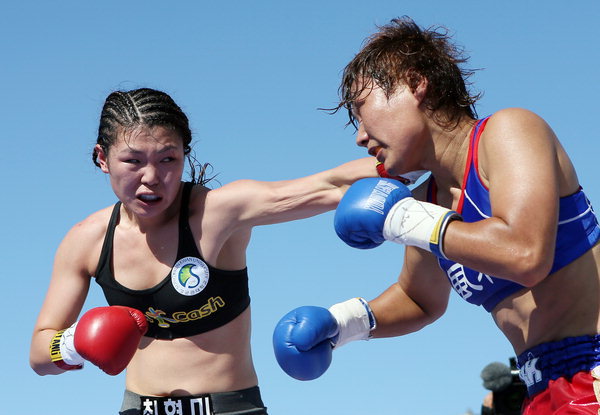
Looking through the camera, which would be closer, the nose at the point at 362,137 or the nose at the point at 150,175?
the nose at the point at 362,137

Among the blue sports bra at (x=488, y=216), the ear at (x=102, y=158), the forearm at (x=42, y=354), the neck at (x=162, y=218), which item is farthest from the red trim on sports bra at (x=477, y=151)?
the forearm at (x=42, y=354)

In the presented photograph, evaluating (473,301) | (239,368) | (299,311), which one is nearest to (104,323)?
(239,368)

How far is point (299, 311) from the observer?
140 inches

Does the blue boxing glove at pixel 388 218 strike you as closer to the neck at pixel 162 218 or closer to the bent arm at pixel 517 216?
the bent arm at pixel 517 216

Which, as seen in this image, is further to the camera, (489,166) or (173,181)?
(173,181)

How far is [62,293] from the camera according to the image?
4.39 metres

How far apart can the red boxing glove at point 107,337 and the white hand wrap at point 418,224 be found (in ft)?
5.06

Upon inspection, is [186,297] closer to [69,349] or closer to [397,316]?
[69,349]

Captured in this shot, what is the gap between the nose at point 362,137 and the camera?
3289 mm

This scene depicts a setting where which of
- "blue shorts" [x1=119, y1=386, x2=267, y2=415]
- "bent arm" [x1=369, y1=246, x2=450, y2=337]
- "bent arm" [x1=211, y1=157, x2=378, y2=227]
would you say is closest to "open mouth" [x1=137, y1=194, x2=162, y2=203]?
"bent arm" [x1=211, y1=157, x2=378, y2=227]

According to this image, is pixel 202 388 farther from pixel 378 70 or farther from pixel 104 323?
pixel 378 70

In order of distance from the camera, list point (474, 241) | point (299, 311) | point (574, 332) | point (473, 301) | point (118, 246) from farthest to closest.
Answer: point (118, 246), point (299, 311), point (473, 301), point (574, 332), point (474, 241)

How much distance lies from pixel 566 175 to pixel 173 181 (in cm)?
194

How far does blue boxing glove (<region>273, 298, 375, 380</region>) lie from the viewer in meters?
→ 3.45
